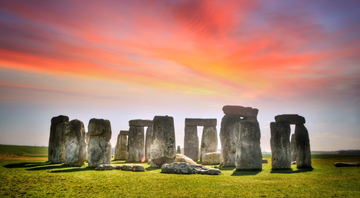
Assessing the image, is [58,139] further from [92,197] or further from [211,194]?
[211,194]

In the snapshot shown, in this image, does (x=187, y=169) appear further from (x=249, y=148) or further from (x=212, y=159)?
(x=212, y=159)

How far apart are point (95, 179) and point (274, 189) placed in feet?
18.1

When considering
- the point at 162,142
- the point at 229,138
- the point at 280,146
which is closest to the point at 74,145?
the point at 162,142

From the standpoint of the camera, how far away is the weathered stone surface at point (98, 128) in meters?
13.1

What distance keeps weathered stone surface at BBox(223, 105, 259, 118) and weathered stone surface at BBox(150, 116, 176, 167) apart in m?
3.47

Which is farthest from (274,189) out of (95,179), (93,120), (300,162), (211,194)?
(93,120)

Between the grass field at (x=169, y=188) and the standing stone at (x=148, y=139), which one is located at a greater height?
the standing stone at (x=148, y=139)

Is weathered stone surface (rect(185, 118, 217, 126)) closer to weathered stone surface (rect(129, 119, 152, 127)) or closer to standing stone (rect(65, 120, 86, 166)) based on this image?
weathered stone surface (rect(129, 119, 152, 127))

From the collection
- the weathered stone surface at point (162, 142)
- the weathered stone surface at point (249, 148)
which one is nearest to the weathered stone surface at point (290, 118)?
the weathered stone surface at point (249, 148)

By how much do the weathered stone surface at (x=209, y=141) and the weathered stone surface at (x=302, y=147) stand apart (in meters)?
8.21

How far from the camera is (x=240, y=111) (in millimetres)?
16188

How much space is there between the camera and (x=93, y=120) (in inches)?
522

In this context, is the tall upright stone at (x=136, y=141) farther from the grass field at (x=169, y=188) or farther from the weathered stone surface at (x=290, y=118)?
the grass field at (x=169, y=188)

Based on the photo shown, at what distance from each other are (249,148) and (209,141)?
879 cm
